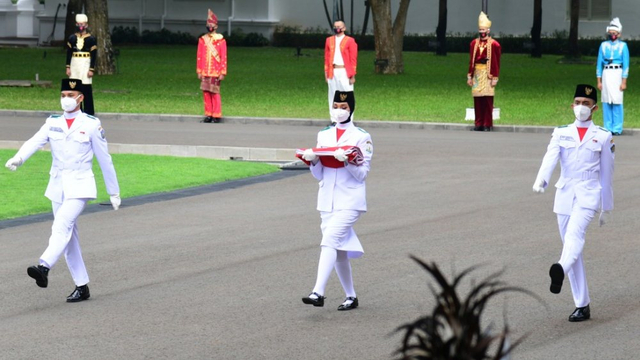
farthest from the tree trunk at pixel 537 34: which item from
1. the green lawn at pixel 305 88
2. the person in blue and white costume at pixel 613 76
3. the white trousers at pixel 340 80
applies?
the person in blue and white costume at pixel 613 76

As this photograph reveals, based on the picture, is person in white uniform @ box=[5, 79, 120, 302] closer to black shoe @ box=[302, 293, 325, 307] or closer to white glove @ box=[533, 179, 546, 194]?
black shoe @ box=[302, 293, 325, 307]

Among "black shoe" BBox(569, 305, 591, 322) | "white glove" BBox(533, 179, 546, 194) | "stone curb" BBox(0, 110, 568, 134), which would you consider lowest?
"black shoe" BBox(569, 305, 591, 322)

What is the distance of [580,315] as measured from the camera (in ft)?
32.1

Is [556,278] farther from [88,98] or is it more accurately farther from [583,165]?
[88,98]

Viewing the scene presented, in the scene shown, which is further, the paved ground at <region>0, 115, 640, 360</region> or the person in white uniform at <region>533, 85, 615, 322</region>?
the person in white uniform at <region>533, 85, 615, 322</region>

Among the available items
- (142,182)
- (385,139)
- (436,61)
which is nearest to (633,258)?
(142,182)

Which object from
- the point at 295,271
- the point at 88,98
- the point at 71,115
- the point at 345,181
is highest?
the point at 71,115

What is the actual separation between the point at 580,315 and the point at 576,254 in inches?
17.5

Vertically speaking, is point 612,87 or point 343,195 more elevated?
point 612,87

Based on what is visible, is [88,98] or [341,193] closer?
[341,193]

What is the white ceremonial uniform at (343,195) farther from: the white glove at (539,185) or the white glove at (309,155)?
the white glove at (539,185)

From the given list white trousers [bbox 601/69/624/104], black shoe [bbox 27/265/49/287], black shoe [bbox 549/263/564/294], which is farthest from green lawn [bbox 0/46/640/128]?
black shoe [bbox 27/265/49/287]

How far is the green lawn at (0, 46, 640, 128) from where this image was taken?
28.7m

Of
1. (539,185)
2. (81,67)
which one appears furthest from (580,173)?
(81,67)
